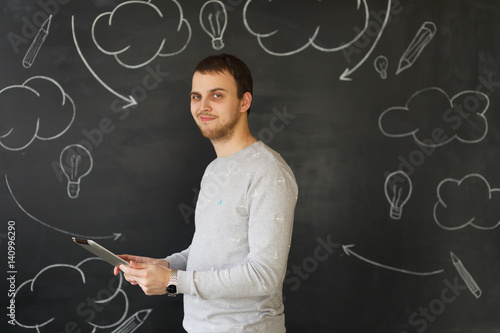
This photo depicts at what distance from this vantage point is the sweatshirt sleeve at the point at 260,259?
47.1 inches

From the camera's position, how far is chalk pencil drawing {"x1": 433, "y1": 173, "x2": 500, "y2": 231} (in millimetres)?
2172

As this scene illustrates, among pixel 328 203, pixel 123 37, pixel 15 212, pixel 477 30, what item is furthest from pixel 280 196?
pixel 477 30

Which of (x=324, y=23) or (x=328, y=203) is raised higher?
(x=324, y=23)

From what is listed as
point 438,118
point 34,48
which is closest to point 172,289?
point 34,48

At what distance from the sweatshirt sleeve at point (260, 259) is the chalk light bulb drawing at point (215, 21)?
1.07m

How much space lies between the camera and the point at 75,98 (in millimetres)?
2035

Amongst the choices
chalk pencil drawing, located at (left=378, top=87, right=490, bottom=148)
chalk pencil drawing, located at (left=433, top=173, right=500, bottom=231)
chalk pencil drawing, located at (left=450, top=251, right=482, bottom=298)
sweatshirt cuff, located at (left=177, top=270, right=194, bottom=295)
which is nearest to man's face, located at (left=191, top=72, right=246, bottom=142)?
sweatshirt cuff, located at (left=177, top=270, right=194, bottom=295)

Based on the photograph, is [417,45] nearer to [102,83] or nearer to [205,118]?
[205,118]


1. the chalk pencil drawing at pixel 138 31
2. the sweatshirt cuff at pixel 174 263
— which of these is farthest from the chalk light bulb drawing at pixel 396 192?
the chalk pencil drawing at pixel 138 31

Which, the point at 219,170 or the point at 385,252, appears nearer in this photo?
the point at 219,170

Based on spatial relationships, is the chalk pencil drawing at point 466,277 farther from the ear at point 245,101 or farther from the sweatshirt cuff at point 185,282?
the sweatshirt cuff at point 185,282

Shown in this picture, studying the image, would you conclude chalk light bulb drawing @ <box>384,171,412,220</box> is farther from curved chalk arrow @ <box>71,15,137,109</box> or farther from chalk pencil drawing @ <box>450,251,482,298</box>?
curved chalk arrow @ <box>71,15,137,109</box>

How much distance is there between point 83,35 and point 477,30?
190cm

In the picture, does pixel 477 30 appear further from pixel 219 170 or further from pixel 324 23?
pixel 219 170
